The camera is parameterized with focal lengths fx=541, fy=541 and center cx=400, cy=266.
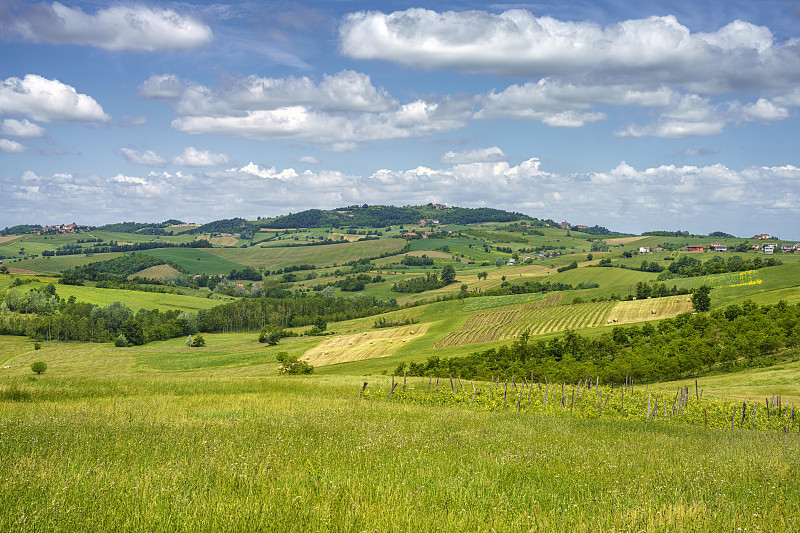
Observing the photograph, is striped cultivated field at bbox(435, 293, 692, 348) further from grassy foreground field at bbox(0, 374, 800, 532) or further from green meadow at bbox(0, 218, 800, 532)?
grassy foreground field at bbox(0, 374, 800, 532)

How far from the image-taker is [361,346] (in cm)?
10475

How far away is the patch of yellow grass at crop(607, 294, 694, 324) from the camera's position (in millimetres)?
97750

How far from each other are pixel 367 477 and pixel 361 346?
96703 mm

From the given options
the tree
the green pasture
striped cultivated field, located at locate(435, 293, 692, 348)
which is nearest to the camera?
the tree

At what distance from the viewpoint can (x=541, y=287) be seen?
165750 millimetres

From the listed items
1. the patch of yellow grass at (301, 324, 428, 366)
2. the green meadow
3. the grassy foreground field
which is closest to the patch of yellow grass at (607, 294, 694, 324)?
the patch of yellow grass at (301, 324, 428, 366)

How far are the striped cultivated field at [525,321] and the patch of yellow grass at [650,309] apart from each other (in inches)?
93.8

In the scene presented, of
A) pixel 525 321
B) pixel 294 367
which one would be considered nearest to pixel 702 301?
pixel 525 321

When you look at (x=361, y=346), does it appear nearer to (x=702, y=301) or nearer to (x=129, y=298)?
(x=702, y=301)

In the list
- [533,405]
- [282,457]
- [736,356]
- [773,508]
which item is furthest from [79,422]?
[736,356]

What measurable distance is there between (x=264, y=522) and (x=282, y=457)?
12.0 ft

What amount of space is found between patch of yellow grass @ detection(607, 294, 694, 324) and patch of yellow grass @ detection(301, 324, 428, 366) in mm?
38690

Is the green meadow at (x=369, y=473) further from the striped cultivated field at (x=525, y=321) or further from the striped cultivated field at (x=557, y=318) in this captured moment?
the striped cultivated field at (x=557, y=318)

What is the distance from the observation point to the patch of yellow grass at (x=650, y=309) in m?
97.8
